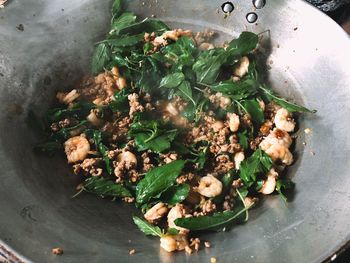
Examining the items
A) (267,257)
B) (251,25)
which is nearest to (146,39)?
(251,25)

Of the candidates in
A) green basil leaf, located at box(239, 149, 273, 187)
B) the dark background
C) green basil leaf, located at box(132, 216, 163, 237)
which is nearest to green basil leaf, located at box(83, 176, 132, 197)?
green basil leaf, located at box(132, 216, 163, 237)

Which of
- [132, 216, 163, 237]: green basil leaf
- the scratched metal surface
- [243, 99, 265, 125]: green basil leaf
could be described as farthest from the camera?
[243, 99, 265, 125]: green basil leaf

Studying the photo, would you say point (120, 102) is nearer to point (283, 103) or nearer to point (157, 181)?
point (157, 181)

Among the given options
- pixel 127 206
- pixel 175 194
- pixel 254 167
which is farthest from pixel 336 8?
pixel 127 206

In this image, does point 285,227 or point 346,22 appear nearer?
point 285,227

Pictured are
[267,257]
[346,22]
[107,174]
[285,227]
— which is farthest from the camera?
[346,22]

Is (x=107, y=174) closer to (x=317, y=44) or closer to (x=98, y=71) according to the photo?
(x=98, y=71)

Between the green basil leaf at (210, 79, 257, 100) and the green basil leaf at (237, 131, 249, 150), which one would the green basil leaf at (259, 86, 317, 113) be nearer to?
the green basil leaf at (210, 79, 257, 100)

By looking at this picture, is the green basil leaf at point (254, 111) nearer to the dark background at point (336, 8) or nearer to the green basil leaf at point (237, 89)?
the green basil leaf at point (237, 89)
